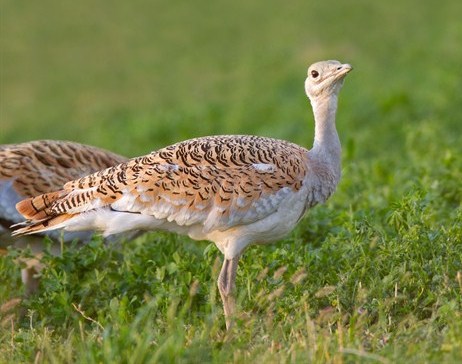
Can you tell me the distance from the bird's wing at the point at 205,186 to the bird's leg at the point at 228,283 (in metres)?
0.25

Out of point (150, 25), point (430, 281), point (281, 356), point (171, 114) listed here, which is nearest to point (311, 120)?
point (171, 114)

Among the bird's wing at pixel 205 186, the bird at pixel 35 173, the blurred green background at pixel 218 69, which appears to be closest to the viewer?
the bird's wing at pixel 205 186

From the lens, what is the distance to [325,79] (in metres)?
5.26

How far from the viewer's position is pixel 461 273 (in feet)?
16.3

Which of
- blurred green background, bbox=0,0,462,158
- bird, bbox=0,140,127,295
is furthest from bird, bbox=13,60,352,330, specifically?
blurred green background, bbox=0,0,462,158

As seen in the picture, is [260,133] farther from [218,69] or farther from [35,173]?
[35,173]

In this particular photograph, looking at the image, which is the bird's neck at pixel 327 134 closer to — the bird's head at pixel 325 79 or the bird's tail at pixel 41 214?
the bird's head at pixel 325 79

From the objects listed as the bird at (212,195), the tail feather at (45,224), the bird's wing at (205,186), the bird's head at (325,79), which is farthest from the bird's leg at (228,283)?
the bird's head at (325,79)

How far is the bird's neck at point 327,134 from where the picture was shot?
529 cm

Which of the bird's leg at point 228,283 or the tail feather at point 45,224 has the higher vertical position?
the tail feather at point 45,224

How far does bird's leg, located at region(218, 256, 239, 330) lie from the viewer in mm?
5133

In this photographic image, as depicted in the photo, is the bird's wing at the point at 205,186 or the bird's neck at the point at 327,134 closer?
the bird's wing at the point at 205,186

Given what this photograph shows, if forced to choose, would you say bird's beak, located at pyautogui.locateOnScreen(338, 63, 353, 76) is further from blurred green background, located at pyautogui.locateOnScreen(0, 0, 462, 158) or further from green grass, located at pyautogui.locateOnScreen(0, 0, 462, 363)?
blurred green background, located at pyautogui.locateOnScreen(0, 0, 462, 158)

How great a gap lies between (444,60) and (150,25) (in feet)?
25.2
